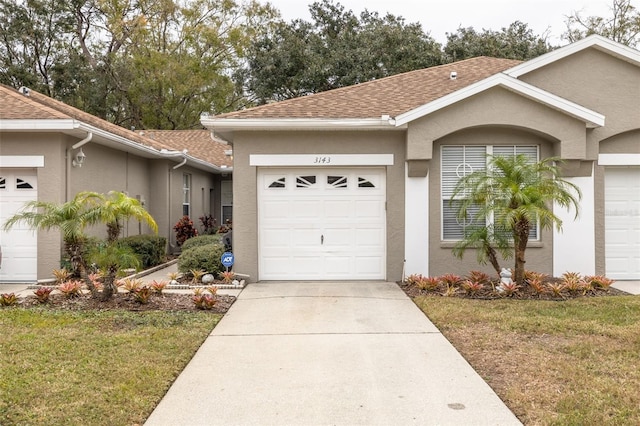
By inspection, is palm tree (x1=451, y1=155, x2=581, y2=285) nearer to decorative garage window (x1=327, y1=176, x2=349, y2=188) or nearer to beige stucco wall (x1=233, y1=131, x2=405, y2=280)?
beige stucco wall (x1=233, y1=131, x2=405, y2=280)

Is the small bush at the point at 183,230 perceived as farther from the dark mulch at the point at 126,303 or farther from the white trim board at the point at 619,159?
the white trim board at the point at 619,159

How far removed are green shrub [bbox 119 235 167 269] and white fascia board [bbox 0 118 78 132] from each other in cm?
303

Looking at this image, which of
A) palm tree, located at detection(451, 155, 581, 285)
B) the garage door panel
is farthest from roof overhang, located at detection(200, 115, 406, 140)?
palm tree, located at detection(451, 155, 581, 285)

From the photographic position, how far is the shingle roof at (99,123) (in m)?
10.4

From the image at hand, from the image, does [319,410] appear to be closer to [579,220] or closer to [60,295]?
[60,295]

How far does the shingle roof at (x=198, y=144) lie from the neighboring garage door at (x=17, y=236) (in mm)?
8129

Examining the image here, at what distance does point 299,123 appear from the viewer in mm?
10195

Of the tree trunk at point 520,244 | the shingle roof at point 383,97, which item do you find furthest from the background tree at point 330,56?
the tree trunk at point 520,244

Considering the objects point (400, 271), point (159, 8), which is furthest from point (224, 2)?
point (400, 271)

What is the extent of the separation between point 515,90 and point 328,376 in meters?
7.18

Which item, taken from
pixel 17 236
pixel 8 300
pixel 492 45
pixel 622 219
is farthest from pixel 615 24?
pixel 8 300

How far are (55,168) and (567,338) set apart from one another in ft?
31.8

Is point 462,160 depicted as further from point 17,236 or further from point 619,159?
point 17,236

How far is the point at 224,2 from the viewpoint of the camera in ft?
110
